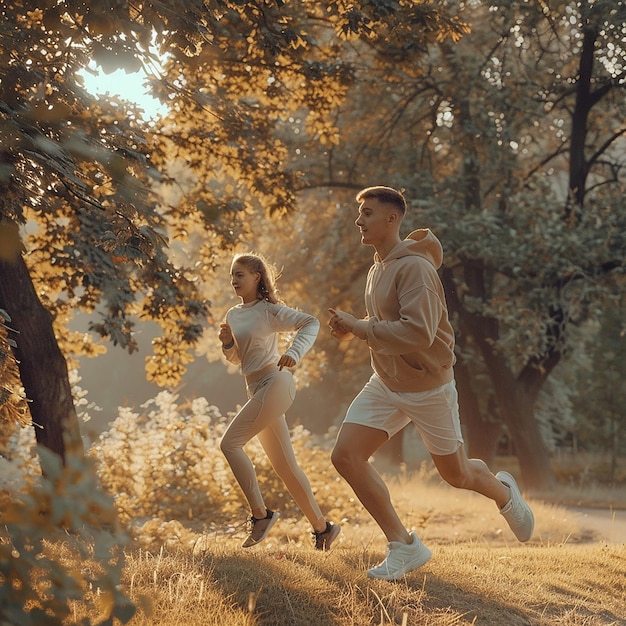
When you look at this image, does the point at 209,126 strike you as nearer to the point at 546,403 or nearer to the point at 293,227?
the point at 293,227

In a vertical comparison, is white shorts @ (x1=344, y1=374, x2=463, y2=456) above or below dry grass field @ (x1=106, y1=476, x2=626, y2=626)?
above

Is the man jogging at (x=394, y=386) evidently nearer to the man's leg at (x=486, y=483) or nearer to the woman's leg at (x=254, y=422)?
the man's leg at (x=486, y=483)

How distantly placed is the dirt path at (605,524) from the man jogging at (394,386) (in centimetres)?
584

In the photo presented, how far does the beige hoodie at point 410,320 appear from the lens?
4.73m

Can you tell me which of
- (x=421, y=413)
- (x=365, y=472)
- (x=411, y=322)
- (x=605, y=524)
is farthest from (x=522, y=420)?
(x=411, y=322)

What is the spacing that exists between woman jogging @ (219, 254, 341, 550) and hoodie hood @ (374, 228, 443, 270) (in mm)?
989

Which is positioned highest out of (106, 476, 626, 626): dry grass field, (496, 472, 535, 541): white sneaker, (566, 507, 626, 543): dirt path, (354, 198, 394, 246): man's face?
(354, 198, 394, 246): man's face

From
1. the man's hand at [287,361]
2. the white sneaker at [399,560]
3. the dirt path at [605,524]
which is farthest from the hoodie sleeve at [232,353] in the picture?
the dirt path at [605,524]

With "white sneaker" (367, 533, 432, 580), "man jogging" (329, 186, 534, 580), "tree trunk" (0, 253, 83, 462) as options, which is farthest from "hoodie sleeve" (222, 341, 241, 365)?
"tree trunk" (0, 253, 83, 462)

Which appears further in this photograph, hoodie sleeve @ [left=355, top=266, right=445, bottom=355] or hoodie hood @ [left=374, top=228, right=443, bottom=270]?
hoodie hood @ [left=374, top=228, right=443, bottom=270]

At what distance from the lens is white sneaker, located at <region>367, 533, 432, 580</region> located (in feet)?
15.8

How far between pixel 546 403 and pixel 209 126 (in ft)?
50.1

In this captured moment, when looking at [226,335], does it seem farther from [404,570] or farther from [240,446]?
[404,570]

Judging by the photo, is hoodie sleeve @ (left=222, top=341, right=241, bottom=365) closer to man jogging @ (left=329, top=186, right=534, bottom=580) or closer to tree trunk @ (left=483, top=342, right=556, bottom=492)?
man jogging @ (left=329, top=186, right=534, bottom=580)
